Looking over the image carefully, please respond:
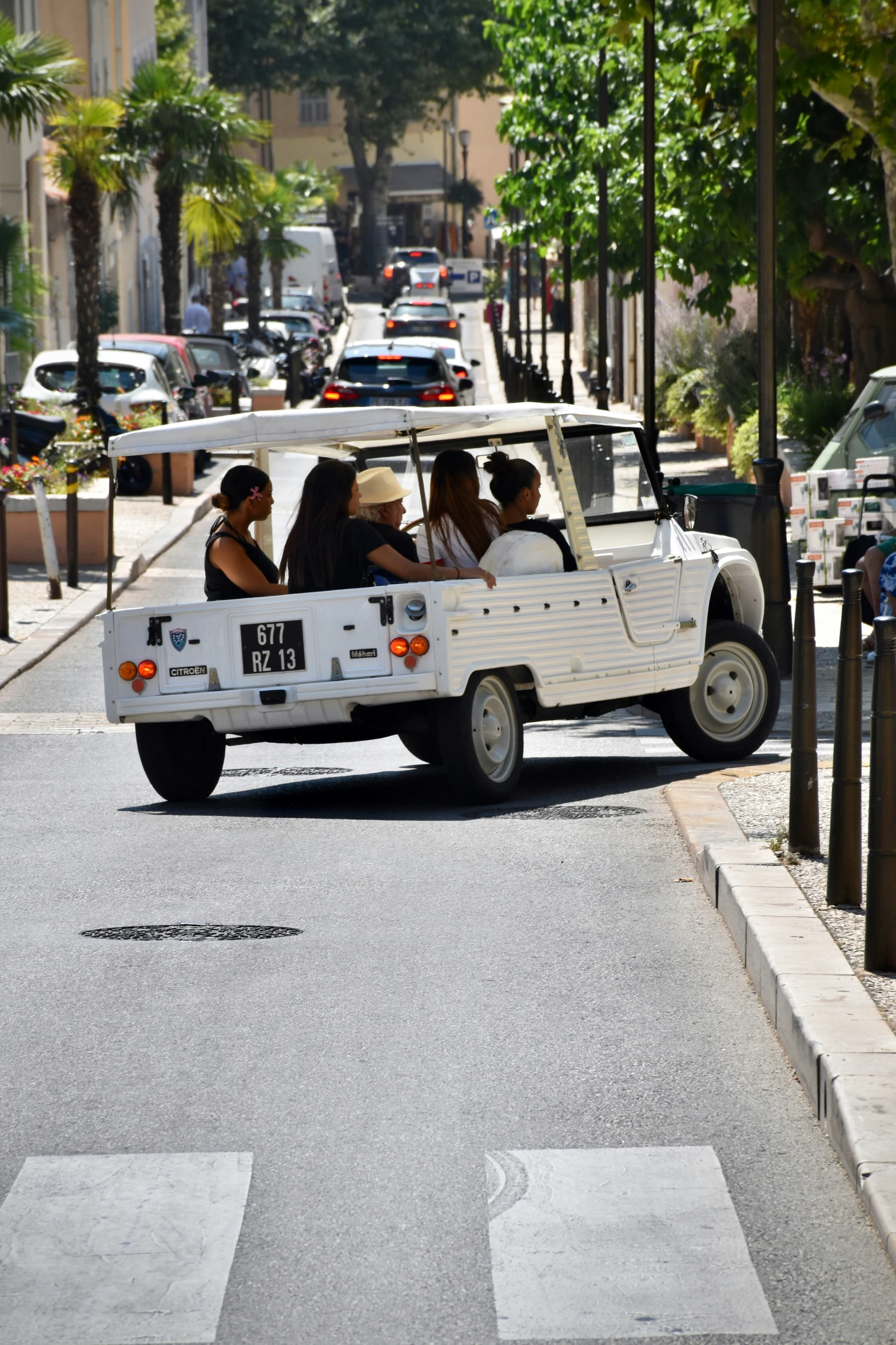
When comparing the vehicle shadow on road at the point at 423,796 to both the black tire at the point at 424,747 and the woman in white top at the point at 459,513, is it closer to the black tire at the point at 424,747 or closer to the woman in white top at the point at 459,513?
the black tire at the point at 424,747

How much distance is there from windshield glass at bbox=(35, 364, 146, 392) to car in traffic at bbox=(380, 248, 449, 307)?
57.0 m

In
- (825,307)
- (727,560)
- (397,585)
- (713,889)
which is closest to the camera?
(713,889)

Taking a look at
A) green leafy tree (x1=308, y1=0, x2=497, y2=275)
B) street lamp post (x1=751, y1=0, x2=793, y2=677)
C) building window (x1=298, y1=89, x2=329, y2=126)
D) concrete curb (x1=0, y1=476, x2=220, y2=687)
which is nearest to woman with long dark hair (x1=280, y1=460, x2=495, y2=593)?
street lamp post (x1=751, y1=0, x2=793, y2=677)

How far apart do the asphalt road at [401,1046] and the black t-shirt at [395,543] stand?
A: 3.52ft

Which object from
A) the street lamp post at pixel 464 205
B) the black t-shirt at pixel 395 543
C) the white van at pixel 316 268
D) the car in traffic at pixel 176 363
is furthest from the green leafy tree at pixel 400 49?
the black t-shirt at pixel 395 543

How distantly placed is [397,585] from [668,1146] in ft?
15.7

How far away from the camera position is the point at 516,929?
7.21 meters

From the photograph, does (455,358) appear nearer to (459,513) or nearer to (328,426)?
(459,513)

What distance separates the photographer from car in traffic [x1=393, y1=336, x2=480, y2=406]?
33.6 m

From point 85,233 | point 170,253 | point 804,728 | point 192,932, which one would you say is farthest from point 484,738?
point 170,253

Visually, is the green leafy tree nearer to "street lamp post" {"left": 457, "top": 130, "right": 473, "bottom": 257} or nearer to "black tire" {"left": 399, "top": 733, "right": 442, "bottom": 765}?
"street lamp post" {"left": 457, "top": 130, "right": 473, "bottom": 257}

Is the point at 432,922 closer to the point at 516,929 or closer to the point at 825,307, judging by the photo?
the point at 516,929

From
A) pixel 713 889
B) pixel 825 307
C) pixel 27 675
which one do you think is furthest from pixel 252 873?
pixel 825 307

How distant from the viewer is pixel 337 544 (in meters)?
9.87
